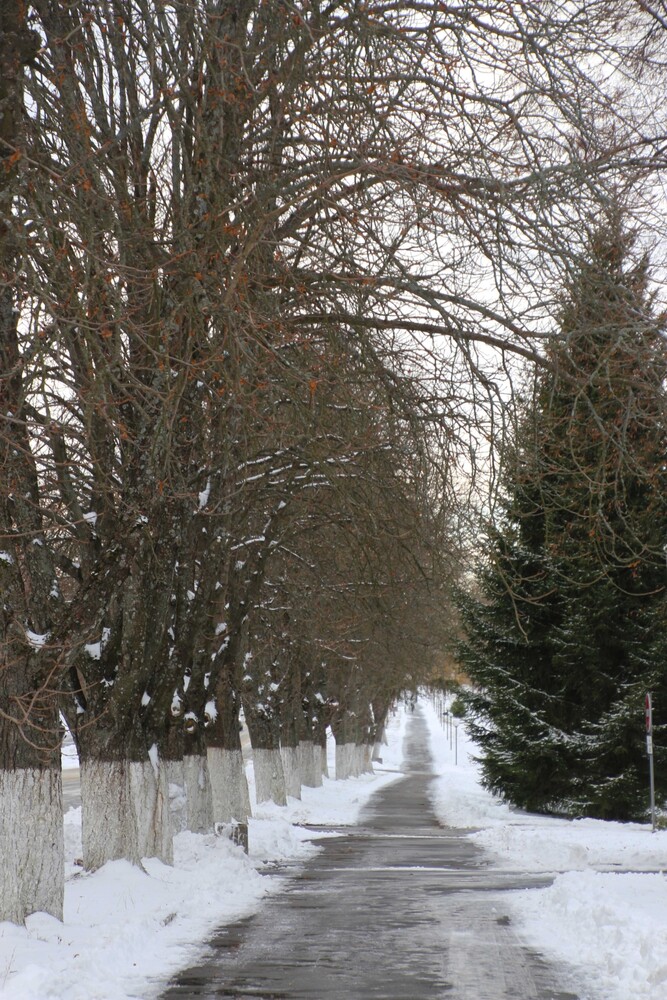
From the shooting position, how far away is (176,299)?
416 inches

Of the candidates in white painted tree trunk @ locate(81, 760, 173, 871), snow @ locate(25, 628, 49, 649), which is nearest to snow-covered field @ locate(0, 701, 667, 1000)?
white painted tree trunk @ locate(81, 760, 173, 871)

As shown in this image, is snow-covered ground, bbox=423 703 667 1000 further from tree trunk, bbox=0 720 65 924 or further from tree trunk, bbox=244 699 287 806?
tree trunk, bbox=244 699 287 806

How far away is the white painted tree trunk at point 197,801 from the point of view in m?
18.4

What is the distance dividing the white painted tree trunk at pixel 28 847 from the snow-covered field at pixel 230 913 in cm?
20

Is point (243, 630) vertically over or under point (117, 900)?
over

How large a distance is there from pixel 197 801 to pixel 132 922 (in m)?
8.21

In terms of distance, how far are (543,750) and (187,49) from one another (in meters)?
20.9

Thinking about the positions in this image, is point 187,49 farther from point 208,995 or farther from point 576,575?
point 576,575

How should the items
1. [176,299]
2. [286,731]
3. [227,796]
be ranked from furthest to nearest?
[286,731]
[227,796]
[176,299]

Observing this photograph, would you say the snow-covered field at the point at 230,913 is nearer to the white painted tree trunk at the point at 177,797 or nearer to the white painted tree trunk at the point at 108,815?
the white painted tree trunk at the point at 108,815

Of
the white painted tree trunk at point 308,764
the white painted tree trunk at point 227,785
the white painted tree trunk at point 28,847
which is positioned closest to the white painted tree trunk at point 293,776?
the white painted tree trunk at point 308,764

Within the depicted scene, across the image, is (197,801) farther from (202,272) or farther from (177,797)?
(202,272)

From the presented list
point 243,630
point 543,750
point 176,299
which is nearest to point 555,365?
point 176,299

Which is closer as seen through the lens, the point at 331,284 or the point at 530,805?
the point at 331,284
